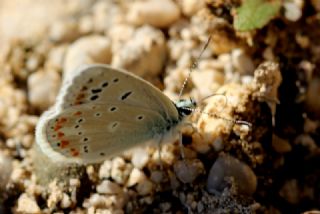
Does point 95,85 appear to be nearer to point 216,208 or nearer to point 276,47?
point 216,208

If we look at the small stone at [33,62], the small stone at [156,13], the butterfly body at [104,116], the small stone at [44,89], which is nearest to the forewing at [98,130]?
the butterfly body at [104,116]

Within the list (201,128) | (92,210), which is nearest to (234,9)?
(201,128)

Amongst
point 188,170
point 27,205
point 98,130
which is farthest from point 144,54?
point 27,205

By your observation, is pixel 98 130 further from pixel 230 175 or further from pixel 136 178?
pixel 230 175

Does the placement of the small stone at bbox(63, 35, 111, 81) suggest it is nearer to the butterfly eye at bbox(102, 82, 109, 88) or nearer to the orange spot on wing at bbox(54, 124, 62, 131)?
the orange spot on wing at bbox(54, 124, 62, 131)

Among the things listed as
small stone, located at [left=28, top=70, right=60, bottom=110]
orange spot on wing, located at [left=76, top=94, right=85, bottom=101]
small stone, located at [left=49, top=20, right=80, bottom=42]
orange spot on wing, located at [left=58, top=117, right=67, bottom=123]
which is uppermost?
orange spot on wing, located at [left=76, top=94, right=85, bottom=101]

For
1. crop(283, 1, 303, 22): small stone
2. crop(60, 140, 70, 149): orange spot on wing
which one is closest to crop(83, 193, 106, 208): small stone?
crop(60, 140, 70, 149): orange spot on wing

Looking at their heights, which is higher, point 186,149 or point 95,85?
point 95,85

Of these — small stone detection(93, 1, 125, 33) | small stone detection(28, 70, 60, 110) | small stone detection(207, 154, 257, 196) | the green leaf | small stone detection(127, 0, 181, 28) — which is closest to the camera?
small stone detection(207, 154, 257, 196)
